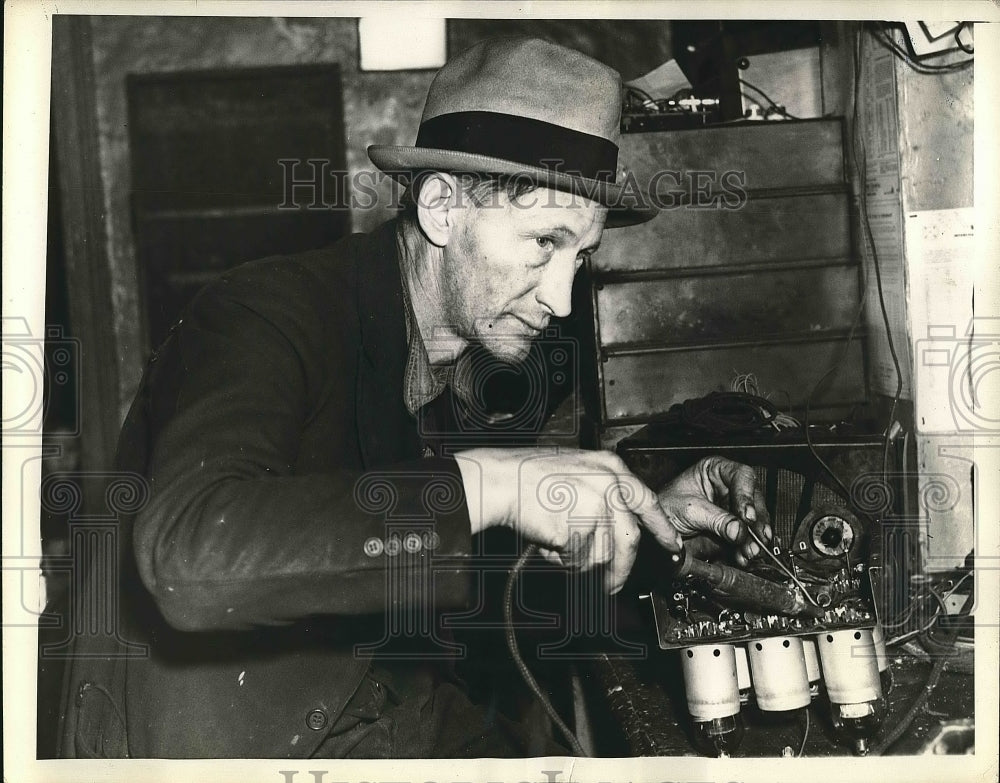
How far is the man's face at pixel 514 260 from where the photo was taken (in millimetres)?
1478

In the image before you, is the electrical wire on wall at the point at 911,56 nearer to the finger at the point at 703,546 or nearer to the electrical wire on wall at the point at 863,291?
the electrical wire on wall at the point at 863,291

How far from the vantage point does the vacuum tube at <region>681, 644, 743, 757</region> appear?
1495mm

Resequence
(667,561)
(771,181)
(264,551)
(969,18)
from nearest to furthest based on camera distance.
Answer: (264,551) → (667,561) → (969,18) → (771,181)

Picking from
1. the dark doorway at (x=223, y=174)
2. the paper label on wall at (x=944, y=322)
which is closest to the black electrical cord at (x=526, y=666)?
the dark doorway at (x=223, y=174)

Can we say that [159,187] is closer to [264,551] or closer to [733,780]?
[264,551]

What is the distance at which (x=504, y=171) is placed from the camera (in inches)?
57.2

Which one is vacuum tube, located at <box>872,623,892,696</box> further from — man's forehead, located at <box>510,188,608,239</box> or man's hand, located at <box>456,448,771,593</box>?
man's forehead, located at <box>510,188,608,239</box>

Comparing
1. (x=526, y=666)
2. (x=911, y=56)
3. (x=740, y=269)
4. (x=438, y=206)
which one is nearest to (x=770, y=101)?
(x=911, y=56)

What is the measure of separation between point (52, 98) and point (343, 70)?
542 millimetres

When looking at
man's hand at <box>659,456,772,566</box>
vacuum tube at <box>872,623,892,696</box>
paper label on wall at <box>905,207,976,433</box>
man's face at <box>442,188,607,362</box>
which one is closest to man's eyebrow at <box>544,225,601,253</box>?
man's face at <box>442,188,607,362</box>

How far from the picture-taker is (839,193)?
1729 millimetres

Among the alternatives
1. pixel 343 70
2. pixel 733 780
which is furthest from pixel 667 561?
pixel 343 70

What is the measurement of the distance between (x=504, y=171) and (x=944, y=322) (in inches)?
35.9

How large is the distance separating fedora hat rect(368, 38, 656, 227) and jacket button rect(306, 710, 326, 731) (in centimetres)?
99
